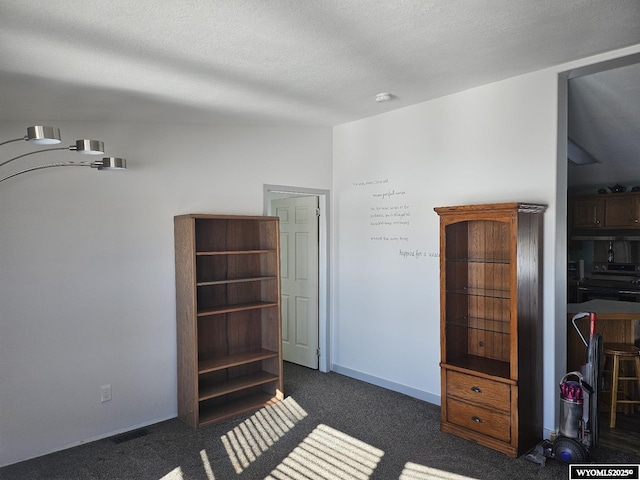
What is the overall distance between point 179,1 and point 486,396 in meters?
3.08

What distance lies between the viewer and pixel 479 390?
3229 millimetres

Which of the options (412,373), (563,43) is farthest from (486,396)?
(563,43)

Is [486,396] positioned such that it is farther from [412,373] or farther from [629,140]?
[629,140]

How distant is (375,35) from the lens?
96.3 inches

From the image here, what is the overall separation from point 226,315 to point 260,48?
96.7 inches

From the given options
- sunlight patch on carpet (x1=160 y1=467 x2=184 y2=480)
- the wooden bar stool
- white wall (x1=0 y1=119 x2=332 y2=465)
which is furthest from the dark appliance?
sunlight patch on carpet (x1=160 y1=467 x2=184 y2=480)

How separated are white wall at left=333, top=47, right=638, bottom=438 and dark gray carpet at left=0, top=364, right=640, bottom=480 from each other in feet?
1.95

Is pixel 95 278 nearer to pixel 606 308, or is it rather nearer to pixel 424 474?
pixel 424 474

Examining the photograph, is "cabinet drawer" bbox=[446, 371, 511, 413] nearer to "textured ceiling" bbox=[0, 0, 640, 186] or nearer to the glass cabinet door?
the glass cabinet door

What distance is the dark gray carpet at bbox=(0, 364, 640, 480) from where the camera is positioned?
9.44 ft

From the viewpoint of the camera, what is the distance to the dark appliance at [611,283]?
20.5ft

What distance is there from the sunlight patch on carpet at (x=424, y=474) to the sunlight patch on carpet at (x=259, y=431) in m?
1.01

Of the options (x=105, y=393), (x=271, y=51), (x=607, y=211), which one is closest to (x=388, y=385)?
(x=105, y=393)

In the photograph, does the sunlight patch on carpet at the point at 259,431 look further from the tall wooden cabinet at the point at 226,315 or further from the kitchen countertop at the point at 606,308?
the kitchen countertop at the point at 606,308
